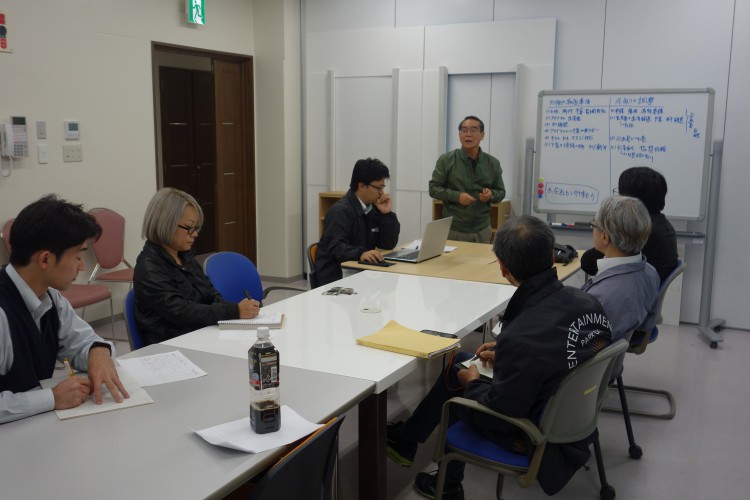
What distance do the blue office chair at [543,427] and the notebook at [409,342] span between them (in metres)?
0.23

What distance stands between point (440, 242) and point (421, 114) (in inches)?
89.8

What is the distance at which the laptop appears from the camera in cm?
420

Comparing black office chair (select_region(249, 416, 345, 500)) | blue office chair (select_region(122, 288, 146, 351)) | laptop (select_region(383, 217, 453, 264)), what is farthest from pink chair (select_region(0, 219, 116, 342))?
black office chair (select_region(249, 416, 345, 500))

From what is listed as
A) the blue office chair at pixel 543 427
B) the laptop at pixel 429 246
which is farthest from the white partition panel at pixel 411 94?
the blue office chair at pixel 543 427

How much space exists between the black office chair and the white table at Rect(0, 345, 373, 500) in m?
0.13

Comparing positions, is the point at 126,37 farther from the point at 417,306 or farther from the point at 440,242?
the point at 417,306

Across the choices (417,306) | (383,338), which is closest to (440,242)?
(417,306)

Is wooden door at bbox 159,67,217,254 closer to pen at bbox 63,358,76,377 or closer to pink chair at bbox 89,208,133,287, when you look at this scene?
pink chair at bbox 89,208,133,287

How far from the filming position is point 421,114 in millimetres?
6375

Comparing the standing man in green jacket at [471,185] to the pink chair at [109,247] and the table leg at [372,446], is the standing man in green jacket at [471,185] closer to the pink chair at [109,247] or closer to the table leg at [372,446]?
the pink chair at [109,247]

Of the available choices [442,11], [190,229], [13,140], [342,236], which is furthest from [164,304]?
[442,11]

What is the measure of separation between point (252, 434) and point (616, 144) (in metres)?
4.53

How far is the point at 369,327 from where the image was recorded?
284 centimetres

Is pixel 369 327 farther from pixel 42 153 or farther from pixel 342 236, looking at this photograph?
pixel 42 153
